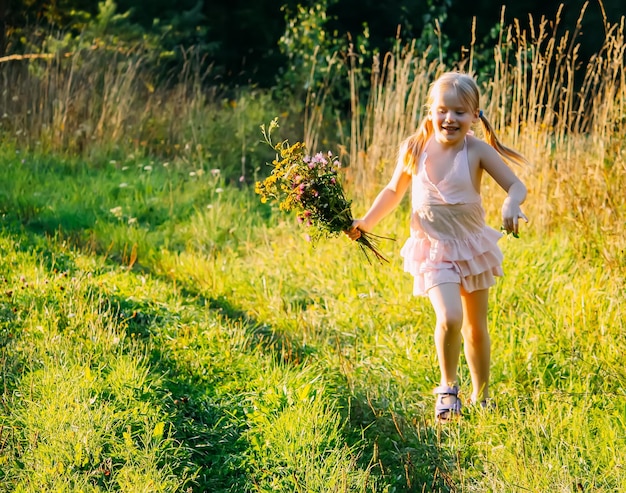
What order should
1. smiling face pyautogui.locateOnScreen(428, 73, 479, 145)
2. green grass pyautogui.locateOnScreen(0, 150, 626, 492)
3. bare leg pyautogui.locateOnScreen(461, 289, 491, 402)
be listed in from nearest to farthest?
green grass pyautogui.locateOnScreen(0, 150, 626, 492)
smiling face pyautogui.locateOnScreen(428, 73, 479, 145)
bare leg pyautogui.locateOnScreen(461, 289, 491, 402)

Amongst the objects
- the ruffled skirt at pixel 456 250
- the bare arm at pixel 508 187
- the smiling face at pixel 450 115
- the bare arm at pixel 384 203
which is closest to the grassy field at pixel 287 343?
the ruffled skirt at pixel 456 250

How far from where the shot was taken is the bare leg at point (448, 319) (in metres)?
3.45

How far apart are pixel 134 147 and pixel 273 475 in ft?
20.5

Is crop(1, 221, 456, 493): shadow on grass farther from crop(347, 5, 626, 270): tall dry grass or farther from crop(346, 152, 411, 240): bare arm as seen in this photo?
crop(347, 5, 626, 270): tall dry grass

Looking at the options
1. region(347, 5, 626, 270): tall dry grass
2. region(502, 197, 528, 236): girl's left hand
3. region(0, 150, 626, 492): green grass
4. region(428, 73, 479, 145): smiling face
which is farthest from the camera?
region(347, 5, 626, 270): tall dry grass

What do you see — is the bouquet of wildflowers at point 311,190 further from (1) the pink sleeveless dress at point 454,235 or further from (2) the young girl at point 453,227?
(1) the pink sleeveless dress at point 454,235

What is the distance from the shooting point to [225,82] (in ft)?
40.7

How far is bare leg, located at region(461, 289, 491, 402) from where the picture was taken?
11.9 feet

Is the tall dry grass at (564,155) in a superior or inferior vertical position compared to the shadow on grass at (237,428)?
superior

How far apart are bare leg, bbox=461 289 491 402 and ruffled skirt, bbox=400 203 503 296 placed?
75mm

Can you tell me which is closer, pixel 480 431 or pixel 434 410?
pixel 480 431

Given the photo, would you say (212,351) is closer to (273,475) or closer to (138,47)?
(273,475)

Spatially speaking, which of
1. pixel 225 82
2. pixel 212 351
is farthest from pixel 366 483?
pixel 225 82

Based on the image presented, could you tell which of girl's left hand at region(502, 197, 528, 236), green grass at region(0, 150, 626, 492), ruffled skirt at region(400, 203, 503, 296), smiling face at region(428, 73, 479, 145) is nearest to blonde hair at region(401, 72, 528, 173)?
smiling face at region(428, 73, 479, 145)
